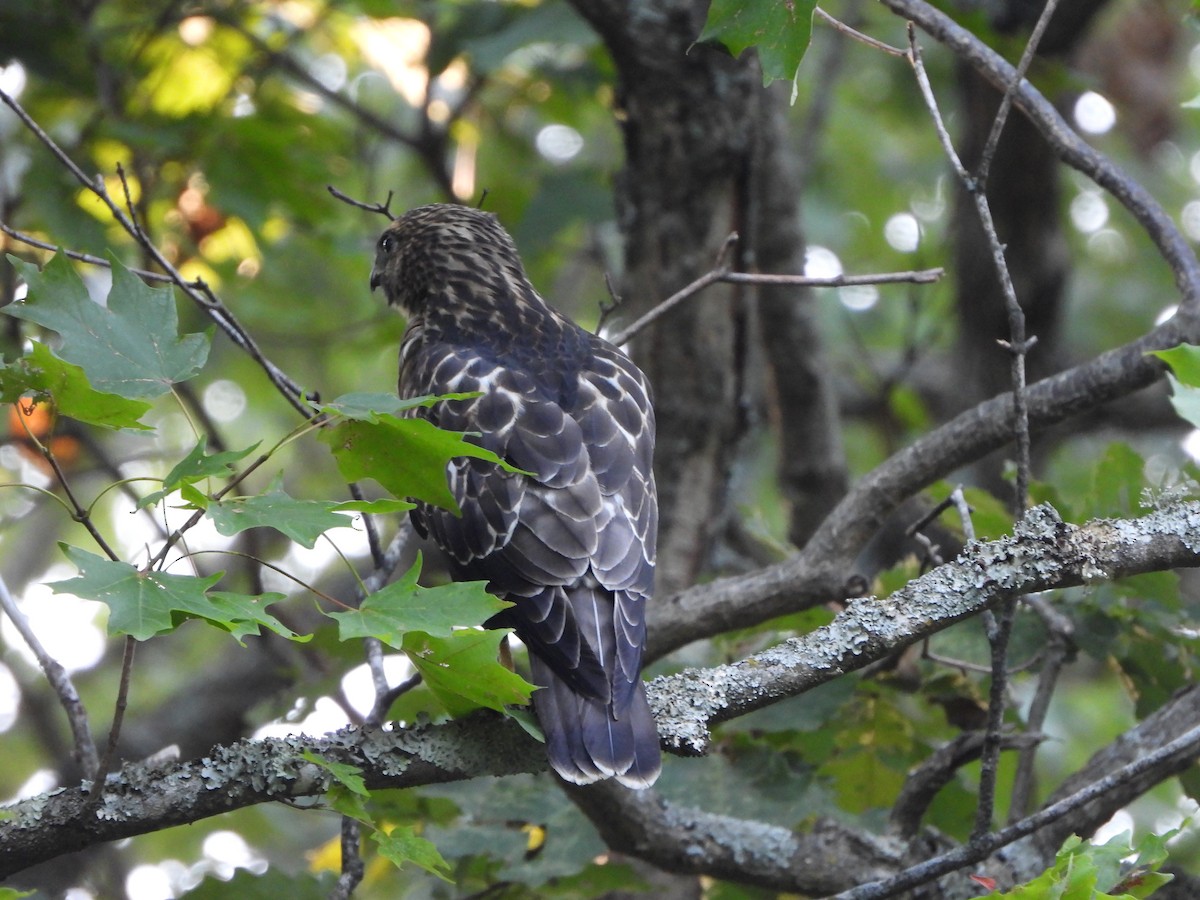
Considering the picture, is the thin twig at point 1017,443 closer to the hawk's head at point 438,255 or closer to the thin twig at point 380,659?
the thin twig at point 380,659

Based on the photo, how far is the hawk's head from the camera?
162 inches

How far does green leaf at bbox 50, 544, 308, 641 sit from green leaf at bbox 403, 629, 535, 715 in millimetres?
321

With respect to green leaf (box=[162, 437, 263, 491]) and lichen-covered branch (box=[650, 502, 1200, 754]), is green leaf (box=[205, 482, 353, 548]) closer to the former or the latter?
green leaf (box=[162, 437, 263, 491])

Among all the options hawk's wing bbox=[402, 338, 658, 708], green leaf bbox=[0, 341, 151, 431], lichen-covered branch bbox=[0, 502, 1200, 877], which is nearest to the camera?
green leaf bbox=[0, 341, 151, 431]

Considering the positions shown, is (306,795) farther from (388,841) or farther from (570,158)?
(570,158)

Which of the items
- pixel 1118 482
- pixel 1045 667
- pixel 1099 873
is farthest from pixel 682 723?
pixel 1118 482

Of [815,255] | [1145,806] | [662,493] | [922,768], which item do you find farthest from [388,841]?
[1145,806]

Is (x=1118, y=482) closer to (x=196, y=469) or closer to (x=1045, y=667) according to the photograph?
(x=1045, y=667)

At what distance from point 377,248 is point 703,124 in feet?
3.86

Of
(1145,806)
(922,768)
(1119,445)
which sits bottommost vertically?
(922,768)

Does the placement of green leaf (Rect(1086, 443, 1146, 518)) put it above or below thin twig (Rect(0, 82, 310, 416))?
below

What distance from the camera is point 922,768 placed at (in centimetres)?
320

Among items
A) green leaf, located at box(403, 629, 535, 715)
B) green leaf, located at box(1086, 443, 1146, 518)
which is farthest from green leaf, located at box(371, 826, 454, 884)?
green leaf, located at box(1086, 443, 1146, 518)

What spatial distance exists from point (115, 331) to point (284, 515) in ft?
1.81
